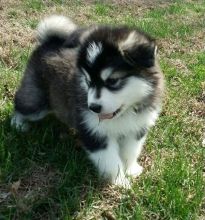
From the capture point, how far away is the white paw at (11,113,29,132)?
172 inches

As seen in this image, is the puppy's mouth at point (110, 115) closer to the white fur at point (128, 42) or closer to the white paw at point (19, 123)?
the white fur at point (128, 42)

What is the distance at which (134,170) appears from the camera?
3.92 m

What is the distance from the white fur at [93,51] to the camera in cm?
325

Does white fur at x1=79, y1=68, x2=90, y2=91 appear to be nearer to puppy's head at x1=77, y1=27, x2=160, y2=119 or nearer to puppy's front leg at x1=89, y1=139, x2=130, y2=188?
puppy's head at x1=77, y1=27, x2=160, y2=119

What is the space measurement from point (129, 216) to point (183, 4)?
8679mm

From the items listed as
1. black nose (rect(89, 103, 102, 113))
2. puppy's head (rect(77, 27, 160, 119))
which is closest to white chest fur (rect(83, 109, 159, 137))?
puppy's head (rect(77, 27, 160, 119))

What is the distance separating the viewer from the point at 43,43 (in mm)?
4391

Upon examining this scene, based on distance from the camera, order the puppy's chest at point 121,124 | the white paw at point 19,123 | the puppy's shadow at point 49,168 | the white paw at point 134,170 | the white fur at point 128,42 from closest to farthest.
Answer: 1. the white fur at point 128,42
2. the puppy's shadow at point 49,168
3. the puppy's chest at point 121,124
4. the white paw at point 134,170
5. the white paw at point 19,123

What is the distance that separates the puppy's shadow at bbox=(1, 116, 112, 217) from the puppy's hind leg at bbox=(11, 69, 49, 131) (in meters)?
0.10

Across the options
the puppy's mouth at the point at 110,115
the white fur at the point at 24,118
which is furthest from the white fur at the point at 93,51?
the white fur at the point at 24,118

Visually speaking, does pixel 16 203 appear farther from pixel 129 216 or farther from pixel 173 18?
pixel 173 18

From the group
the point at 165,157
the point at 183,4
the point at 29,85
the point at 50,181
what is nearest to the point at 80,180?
the point at 50,181

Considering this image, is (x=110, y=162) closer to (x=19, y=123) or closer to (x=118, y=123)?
(x=118, y=123)

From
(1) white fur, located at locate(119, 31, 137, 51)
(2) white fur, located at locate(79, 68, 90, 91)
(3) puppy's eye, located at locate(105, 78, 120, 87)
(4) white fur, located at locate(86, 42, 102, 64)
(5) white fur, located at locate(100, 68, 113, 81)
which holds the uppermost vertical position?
(1) white fur, located at locate(119, 31, 137, 51)
